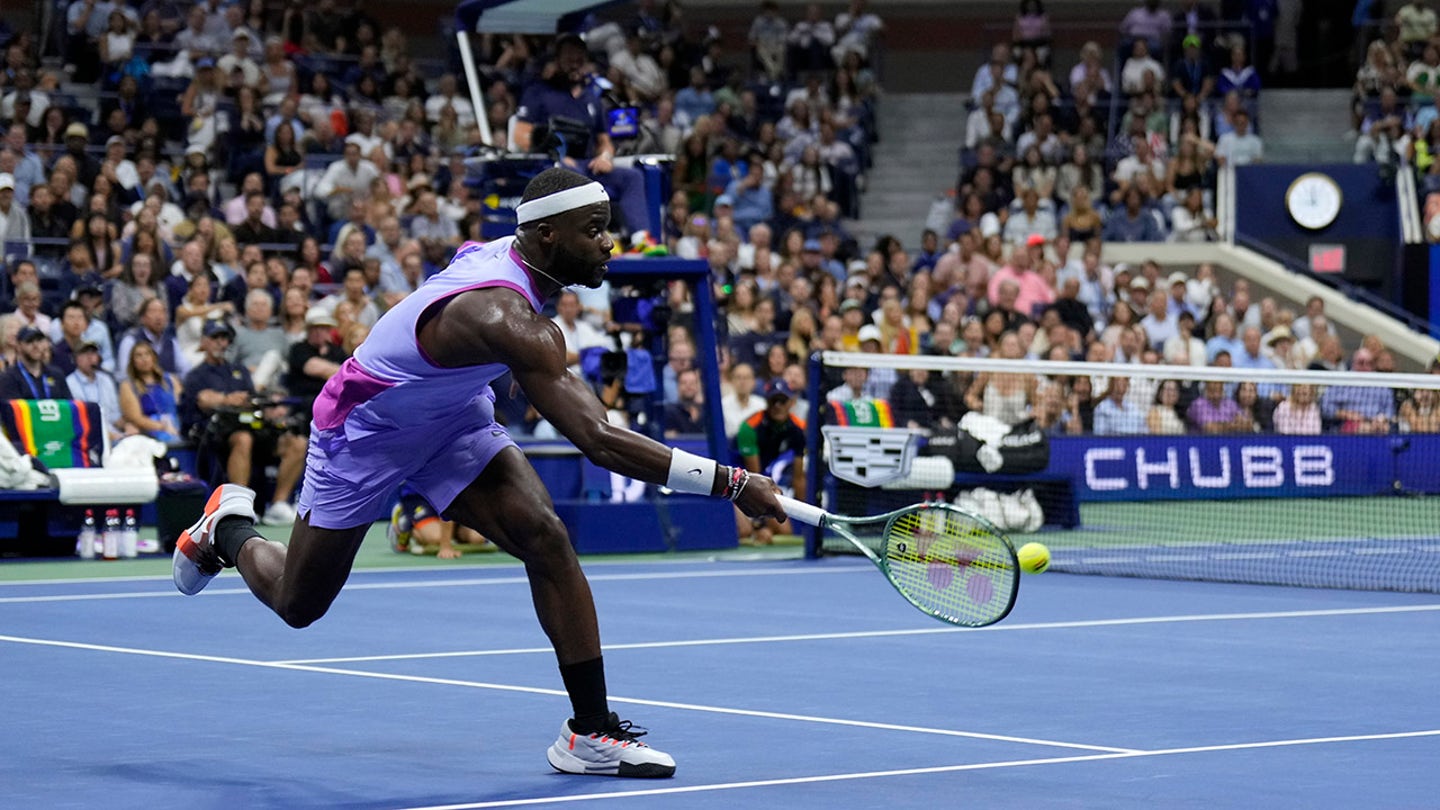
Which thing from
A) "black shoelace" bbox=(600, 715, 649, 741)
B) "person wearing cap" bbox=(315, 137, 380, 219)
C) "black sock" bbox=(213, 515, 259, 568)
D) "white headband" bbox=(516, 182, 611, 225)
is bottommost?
"black shoelace" bbox=(600, 715, 649, 741)

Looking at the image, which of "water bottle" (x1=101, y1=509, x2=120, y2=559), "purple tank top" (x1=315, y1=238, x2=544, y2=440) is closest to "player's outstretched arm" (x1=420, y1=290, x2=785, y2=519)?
"purple tank top" (x1=315, y1=238, x2=544, y2=440)

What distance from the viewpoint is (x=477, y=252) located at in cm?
729

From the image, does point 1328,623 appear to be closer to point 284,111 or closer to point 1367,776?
point 1367,776

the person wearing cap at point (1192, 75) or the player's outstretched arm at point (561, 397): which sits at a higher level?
the person wearing cap at point (1192, 75)

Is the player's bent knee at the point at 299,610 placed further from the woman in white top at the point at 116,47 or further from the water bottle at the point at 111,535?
the woman in white top at the point at 116,47

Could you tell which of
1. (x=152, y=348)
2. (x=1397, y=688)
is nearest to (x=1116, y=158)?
(x=152, y=348)

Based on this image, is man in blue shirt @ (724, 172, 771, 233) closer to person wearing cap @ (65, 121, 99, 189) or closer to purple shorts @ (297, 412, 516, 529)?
person wearing cap @ (65, 121, 99, 189)

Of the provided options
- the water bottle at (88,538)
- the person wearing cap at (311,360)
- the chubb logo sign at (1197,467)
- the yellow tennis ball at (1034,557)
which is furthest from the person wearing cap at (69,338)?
the yellow tennis ball at (1034,557)

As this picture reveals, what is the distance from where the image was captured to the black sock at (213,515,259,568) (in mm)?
8000

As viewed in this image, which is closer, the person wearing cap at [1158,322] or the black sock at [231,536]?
the black sock at [231,536]

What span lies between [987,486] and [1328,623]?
6415 millimetres

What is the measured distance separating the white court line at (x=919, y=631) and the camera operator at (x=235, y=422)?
7.78 meters

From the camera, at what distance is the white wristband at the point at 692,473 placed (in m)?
6.79

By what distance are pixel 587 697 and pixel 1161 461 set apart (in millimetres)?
15037
